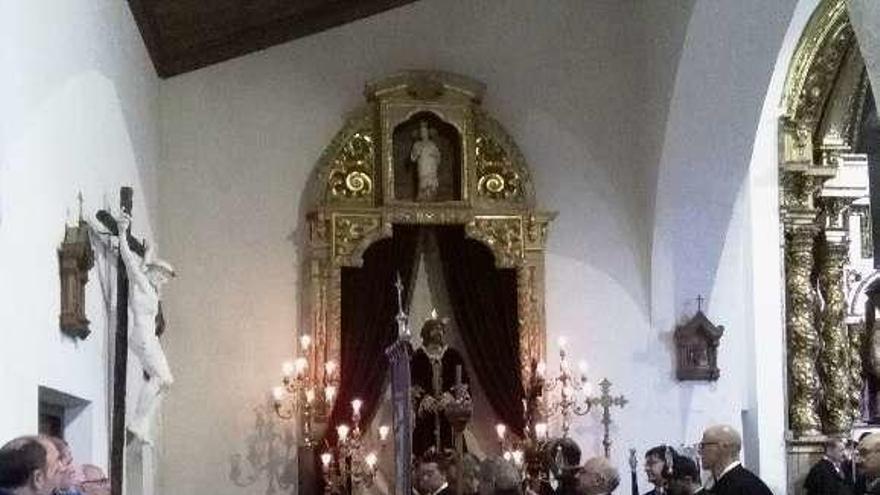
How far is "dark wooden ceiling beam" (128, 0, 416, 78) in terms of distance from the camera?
9.88m

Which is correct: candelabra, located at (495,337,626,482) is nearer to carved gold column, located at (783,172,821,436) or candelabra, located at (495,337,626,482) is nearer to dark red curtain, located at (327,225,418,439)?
dark red curtain, located at (327,225,418,439)

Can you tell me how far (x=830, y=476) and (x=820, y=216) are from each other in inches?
109

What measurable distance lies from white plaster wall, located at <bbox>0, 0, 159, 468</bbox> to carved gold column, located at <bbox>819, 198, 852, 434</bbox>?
7.16 meters

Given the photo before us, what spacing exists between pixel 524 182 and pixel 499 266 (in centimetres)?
73

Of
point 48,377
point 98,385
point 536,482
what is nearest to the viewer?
point 48,377

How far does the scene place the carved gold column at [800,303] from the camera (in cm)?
1299

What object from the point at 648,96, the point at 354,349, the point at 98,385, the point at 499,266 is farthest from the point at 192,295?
the point at 648,96

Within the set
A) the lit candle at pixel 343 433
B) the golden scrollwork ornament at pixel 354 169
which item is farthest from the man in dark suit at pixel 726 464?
the golden scrollwork ornament at pixel 354 169

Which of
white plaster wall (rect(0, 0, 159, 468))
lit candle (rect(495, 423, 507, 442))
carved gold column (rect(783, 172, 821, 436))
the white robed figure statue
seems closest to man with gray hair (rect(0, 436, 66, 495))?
white plaster wall (rect(0, 0, 159, 468))

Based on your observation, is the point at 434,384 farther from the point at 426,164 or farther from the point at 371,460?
the point at 426,164

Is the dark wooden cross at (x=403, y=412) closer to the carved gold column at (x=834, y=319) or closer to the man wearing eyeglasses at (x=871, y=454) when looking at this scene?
the man wearing eyeglasses at (x=871, y=454)

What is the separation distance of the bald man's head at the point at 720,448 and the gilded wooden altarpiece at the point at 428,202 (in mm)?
5520

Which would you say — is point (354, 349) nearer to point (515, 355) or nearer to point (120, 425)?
point (515, 355)

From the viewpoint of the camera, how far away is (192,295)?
11258 mm
